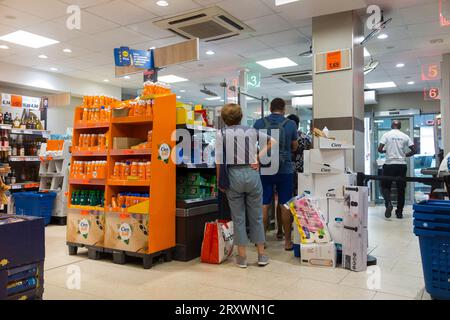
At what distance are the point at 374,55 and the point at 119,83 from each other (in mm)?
6702

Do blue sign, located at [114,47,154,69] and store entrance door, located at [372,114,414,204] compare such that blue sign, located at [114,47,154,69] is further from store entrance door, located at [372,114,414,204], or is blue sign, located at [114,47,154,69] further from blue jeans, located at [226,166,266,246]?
store entrance door, located at [372,114,414,204]

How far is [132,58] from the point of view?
197 inches

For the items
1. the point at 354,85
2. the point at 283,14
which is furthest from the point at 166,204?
the point at 283,14

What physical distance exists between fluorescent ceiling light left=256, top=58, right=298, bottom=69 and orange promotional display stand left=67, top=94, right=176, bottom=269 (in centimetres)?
454

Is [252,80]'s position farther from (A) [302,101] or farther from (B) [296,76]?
(A) [302,101]

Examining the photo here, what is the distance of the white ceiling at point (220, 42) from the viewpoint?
5094 mm

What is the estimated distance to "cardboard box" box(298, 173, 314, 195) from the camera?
3.97m

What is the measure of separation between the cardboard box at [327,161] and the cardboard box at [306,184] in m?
0.09

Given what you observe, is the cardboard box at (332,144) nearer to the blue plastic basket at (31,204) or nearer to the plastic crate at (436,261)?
the plastic crate at (436,261)

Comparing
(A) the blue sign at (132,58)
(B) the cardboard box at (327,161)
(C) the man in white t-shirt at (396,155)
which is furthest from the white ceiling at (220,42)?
(B) the cardboard box at (327,161)

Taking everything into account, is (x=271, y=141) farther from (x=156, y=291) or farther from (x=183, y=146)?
(x=156, y=291)

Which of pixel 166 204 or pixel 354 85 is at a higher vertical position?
pixel 354 85

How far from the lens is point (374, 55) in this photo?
7.49 meters

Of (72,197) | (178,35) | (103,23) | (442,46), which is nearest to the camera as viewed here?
(72,197)
